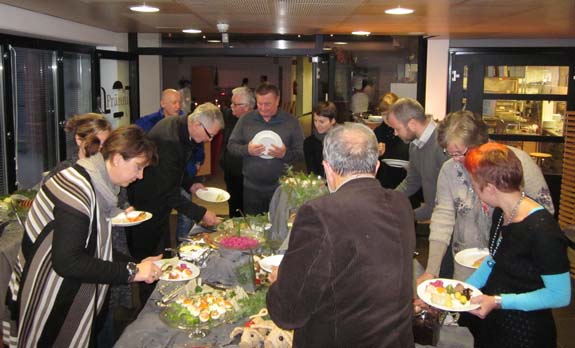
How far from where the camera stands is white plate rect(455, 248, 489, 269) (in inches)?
97.5

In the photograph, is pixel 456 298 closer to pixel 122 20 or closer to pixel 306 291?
pixel 306 291

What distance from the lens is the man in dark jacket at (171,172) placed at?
337 centimetres

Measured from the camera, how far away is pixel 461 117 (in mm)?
2572

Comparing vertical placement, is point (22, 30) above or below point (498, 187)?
above

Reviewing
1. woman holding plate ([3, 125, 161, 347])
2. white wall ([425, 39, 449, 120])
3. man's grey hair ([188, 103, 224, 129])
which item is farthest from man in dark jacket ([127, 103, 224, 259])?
white wall ([425, 39, 449, 120])

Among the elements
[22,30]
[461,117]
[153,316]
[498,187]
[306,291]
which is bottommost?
[153,316]

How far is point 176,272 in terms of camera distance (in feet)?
7.99

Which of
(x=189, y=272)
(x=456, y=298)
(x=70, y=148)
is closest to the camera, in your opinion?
(x=456, y=298)

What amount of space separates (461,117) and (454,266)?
0.73m

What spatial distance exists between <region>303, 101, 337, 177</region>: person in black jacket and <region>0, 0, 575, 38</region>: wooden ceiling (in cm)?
74

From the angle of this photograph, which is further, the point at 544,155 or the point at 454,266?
the point at 544,155

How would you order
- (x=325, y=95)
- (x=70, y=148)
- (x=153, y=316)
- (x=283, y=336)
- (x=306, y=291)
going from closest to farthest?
(x=306, y=291) < (x=283, y=336) < (x=153, y=316) < (x=70, y=148) < (x=325, y=95)

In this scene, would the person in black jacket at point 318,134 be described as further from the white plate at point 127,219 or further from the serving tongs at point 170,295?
the serving tongs at point 170,295

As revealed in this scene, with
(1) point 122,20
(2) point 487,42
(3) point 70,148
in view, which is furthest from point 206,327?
(2) point 487,42
